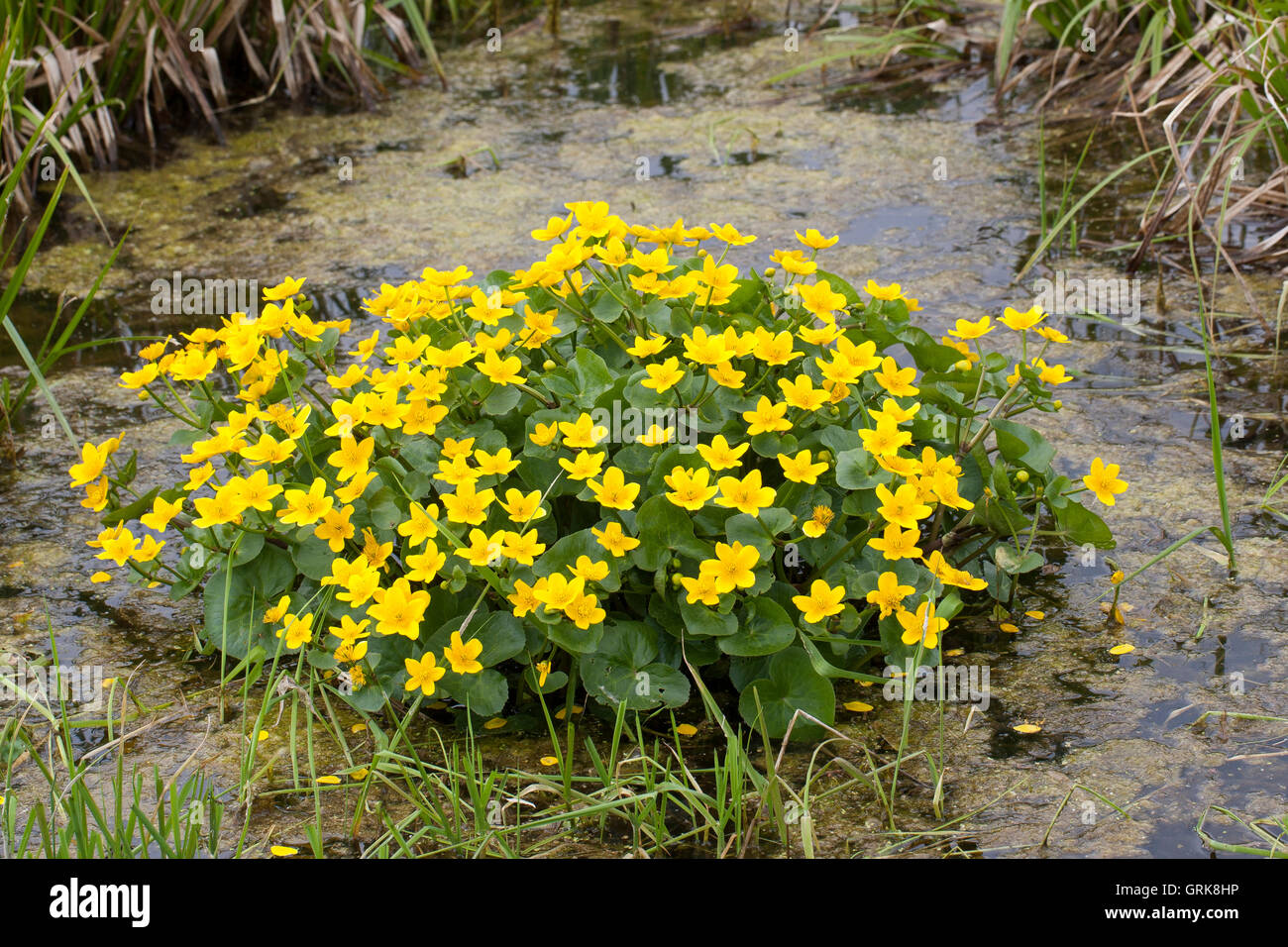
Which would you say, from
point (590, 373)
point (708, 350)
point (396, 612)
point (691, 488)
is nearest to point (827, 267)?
point (590, 373)

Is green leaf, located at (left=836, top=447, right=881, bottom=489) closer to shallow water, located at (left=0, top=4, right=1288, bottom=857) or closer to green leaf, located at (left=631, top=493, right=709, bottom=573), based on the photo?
green leaf, located at (left=631, top=493, right=709, bottom=573)

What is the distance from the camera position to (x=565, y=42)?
197 inches

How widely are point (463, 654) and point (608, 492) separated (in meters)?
0.30

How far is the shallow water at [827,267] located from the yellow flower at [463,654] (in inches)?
8.0

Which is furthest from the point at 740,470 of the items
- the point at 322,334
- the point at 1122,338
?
the point at 1122,338

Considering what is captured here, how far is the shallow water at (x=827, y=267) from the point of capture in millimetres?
1656

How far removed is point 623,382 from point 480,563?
40cm

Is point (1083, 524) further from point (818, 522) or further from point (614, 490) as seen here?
point (614, 490)

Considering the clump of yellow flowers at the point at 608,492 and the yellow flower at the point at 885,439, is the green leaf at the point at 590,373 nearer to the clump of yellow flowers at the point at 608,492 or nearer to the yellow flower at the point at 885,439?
the clump of yellow flowers at the point at 608,492

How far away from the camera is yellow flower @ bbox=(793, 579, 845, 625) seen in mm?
1651

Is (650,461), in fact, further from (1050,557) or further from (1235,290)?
(1235,290)

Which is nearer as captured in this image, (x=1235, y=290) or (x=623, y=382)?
(x=623, y=382)

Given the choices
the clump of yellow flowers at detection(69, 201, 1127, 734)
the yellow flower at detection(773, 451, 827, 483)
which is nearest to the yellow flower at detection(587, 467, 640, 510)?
the clump of yellow flowers at detection(69, 201, 1127, 734)

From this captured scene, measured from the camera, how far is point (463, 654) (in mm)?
1645
